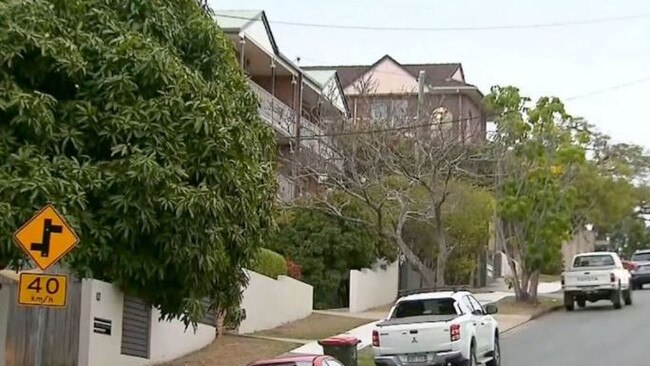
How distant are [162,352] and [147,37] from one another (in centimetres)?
788

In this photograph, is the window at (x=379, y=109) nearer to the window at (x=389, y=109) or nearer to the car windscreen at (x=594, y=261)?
the window at (x=389, y=109)

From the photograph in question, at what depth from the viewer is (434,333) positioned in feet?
60.6

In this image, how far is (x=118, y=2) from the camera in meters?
14.3

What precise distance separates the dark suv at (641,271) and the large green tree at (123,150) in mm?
38204

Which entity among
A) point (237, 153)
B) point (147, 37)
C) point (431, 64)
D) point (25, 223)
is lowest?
→ point (25, 223)

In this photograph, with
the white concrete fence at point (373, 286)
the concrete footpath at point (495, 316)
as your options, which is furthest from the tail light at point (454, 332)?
the white concrete fence at point (373, 286)

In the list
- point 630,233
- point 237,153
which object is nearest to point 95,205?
point 237,153

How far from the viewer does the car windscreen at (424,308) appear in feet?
63.9

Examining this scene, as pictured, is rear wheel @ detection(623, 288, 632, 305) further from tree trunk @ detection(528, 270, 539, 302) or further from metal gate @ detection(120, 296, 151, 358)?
metal gate @ detection(120, 296, 151, 358)

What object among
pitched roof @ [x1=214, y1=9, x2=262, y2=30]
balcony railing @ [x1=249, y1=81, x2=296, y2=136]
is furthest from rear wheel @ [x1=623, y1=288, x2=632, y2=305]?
pitched roof @ [x1=214, y1=9, x2=262, y2=30]

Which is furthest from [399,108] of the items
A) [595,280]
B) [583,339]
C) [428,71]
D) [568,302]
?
[428,71]

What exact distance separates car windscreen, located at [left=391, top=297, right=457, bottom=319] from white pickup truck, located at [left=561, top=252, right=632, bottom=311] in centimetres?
1699

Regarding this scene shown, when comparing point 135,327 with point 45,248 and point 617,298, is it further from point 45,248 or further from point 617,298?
point 617,298

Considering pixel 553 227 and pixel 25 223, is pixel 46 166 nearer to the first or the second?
pixel 25 223
